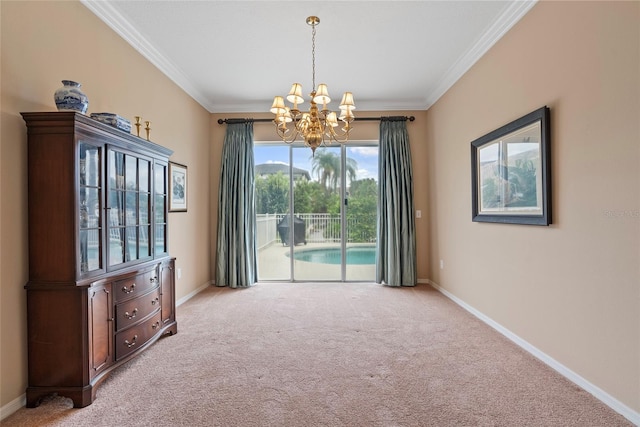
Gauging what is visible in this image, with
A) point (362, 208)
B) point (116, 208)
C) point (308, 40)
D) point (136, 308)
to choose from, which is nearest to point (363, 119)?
point (362, 208)

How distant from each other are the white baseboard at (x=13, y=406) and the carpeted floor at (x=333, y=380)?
0.14 feet

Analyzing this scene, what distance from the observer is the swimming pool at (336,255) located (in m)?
5.00

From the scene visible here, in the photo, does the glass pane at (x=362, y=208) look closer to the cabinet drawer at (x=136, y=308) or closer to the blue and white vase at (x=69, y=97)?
the cabinet drawer at (x=136, y=308)

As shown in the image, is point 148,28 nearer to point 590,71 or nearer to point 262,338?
point 262,338

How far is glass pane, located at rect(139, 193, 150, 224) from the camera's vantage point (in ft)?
8.35

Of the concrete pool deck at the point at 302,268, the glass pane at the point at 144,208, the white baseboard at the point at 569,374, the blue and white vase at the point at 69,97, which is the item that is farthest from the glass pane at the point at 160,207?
the white baseboard at the point at 569,374

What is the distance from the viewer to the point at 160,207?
2877 mm

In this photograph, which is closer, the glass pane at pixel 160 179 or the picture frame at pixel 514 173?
the picture frame at pixel 514 173

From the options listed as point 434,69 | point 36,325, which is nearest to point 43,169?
point 36,325

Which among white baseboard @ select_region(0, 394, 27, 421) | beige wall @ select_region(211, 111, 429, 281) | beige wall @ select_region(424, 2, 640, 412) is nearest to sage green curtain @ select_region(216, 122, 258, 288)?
beige wall @ select_region(211, 111, 429, 281)

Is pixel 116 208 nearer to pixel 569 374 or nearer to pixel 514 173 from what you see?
pixel 514 173

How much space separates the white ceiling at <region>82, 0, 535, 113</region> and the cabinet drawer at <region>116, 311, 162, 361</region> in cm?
255

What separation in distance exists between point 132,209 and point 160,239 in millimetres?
493

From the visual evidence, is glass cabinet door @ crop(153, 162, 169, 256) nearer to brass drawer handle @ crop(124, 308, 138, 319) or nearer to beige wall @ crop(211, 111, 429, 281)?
brass drawer handle @ crop(124, 308, 138, 319)
